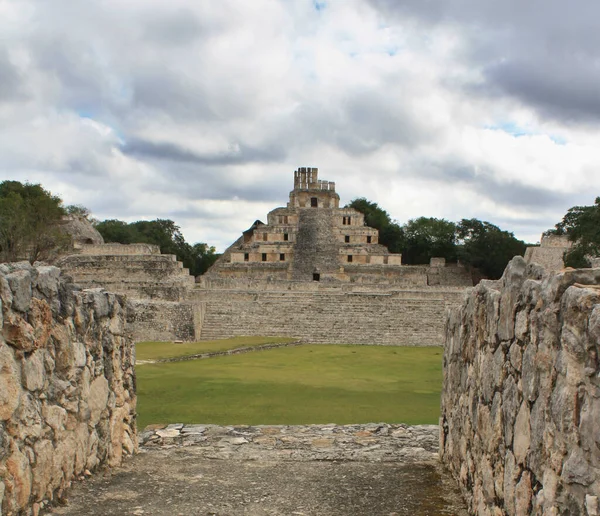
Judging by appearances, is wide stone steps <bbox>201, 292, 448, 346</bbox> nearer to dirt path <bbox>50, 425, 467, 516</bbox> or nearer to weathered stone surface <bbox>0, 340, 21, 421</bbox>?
dirt path <bbox>50, 425, 467, 516</bbox>

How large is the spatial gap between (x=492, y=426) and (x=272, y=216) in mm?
37968

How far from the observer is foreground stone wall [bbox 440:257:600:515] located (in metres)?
2.59

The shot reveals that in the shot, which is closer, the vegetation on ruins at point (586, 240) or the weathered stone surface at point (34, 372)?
the weathered stone surface at point (34, 372)

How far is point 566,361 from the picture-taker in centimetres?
272

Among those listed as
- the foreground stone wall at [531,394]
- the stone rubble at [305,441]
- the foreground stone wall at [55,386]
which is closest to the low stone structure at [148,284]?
the stone rubble at [305,441]

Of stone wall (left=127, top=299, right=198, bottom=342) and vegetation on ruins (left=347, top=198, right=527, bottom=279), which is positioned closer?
stone wall (left=127, top=299, right=198, bottom=342)

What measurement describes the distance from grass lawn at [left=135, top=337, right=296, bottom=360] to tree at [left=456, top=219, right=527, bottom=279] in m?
22.5

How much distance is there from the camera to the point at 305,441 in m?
6.84

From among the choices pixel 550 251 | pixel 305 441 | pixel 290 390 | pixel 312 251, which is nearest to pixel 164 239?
pixel 312 251

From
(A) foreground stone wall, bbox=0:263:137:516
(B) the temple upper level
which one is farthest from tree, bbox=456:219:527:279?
(A) foreground stone wall, bbox=0:263:137:516

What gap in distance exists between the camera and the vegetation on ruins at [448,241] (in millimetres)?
41156

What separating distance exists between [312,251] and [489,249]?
11.6m

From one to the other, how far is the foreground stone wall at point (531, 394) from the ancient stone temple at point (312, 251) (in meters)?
28.5

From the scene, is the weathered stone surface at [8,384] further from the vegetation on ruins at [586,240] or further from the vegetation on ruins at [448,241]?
the vegetation on ruins at [448,241]
